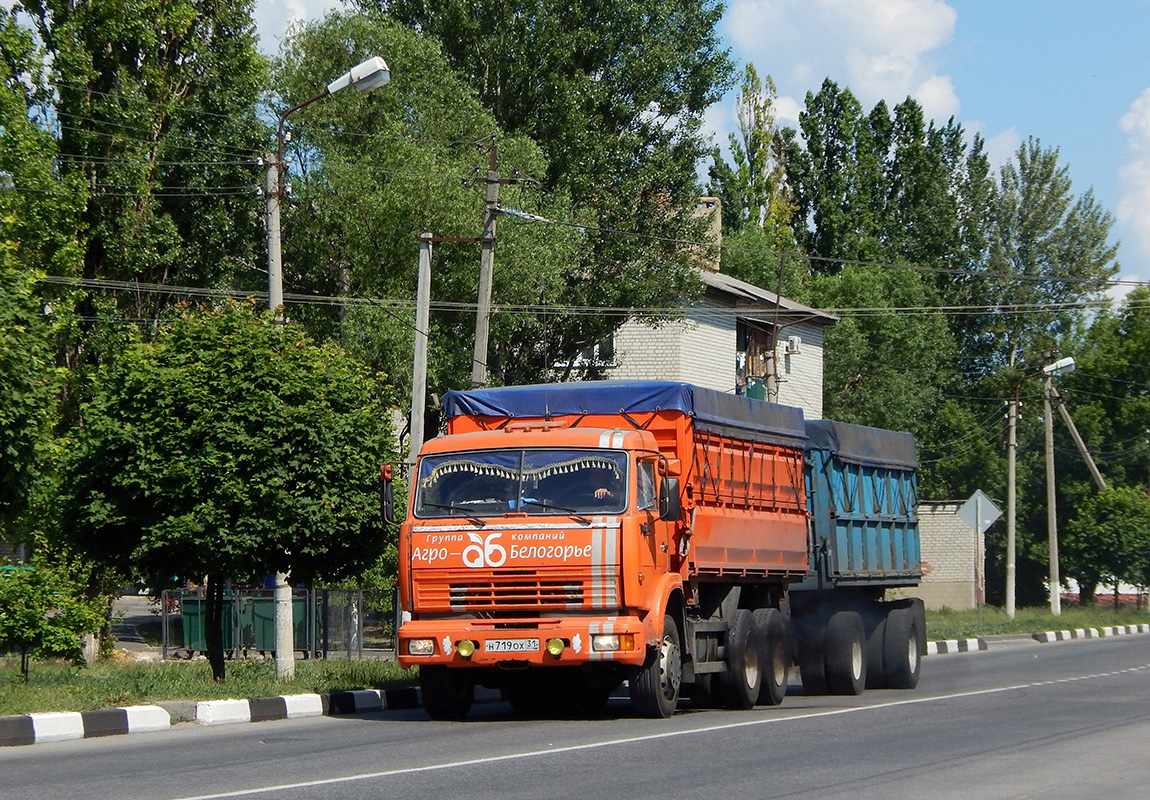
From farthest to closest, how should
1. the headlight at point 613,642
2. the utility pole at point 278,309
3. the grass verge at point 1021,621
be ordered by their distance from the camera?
the grass verge at point 1021,621 < the utility pole at point 278,309 < the headlight at point 613,642

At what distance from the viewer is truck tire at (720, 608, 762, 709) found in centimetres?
1670

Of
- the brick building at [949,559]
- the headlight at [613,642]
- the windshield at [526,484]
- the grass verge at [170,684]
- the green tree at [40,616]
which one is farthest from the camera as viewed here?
the brick building at [949,559]

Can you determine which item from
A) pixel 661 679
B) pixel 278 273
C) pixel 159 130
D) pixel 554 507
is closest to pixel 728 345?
pixel 159 130

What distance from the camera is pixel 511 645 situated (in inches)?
569

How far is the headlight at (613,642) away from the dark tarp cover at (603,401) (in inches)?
99.3

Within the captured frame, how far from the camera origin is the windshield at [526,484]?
48.1 feet

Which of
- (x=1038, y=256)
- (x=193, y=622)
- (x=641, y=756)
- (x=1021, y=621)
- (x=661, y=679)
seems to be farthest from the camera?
(x=1038, y=256)

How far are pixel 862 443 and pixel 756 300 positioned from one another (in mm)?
32262

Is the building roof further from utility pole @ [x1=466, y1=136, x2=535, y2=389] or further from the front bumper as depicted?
the front bumper

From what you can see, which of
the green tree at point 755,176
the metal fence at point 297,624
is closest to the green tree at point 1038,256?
the green tree at point 755,176

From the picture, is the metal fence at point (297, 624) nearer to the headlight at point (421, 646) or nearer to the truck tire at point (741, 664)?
the truck tire at point (741, 664)

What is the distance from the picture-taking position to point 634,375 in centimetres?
5109

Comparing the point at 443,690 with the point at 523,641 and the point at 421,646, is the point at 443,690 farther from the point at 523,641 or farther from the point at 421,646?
the point at 523,641

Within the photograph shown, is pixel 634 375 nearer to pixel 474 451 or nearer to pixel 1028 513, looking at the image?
pixel 1028 513
